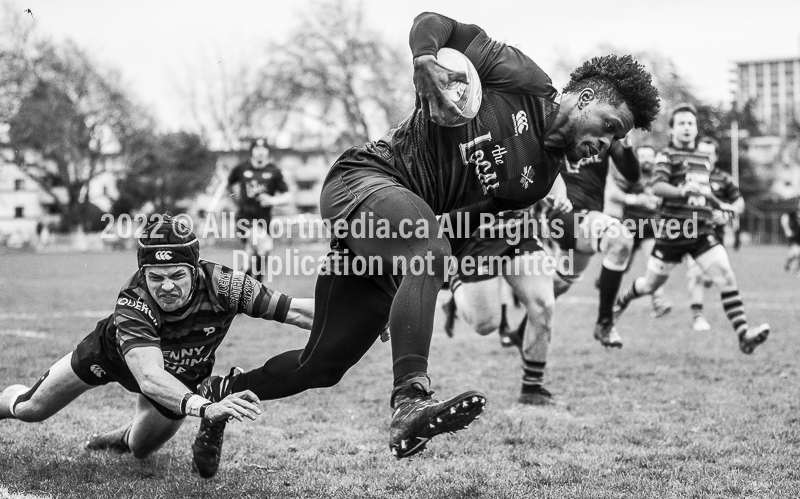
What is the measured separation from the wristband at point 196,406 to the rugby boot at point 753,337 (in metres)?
5.02

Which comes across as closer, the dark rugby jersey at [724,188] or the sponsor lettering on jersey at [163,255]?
the sponsor lettering on jersey at [163,255]

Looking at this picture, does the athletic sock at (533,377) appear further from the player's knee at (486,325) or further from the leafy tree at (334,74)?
the leafy tree at (334,74)

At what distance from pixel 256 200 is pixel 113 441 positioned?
893 centimetres

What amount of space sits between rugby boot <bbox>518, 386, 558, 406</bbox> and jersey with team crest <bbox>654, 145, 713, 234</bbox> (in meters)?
3.11

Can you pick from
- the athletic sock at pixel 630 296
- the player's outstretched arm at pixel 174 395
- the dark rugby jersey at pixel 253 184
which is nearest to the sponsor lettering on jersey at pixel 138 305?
the player's outstretched arm at pixel 174 395

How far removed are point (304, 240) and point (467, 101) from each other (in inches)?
1434

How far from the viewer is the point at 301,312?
4090 mm

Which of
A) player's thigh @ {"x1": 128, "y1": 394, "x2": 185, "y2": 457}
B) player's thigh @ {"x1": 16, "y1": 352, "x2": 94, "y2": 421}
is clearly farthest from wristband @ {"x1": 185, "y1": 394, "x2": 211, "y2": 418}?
player's thigh @ {"x1": 16, "y1": 352, "x2": 94, "y2": 421}

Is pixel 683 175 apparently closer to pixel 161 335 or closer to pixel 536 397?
pixel 536 397

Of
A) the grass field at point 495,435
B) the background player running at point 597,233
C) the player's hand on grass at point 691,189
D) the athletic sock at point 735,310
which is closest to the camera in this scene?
the grass field at point 495,435

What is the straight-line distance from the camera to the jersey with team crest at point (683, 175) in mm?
8180

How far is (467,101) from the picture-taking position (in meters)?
3.37

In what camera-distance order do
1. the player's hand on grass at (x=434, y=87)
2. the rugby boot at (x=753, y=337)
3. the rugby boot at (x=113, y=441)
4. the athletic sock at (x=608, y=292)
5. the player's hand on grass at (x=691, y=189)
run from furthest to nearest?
the player's hand on grass at (x=691, y=189) < the athletic sock at (x=608, y=292) < the rugby boot at (x=753, y=337) < the rugby boot at (x=113, y=441) < the player's hand on grass at (x=434, y=87)

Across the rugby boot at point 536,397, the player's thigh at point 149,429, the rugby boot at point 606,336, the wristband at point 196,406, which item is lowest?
the rugby boot at point 536,397
